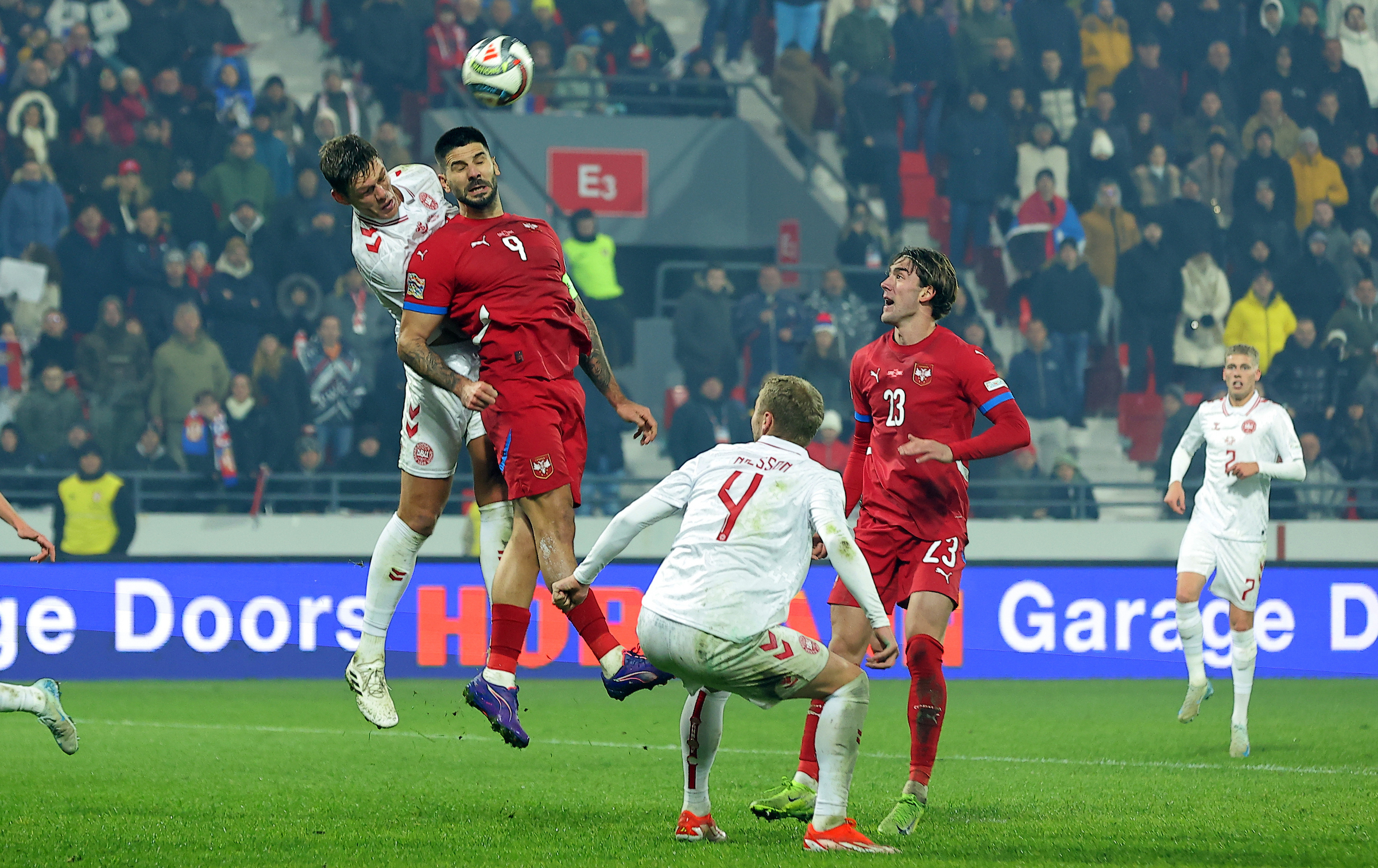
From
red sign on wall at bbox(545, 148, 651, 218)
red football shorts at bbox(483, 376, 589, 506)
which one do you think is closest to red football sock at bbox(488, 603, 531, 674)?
red football shorts at bbox(483, 376, 589, 506)

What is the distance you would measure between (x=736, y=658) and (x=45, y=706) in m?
3.05

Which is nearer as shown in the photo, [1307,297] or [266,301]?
[266,301]

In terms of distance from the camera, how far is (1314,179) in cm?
1734

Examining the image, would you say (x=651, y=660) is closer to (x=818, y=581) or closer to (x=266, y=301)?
(x=818, y=581)

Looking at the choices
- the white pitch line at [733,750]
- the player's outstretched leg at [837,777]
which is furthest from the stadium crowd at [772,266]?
the player's outstretched leg at [837,777]

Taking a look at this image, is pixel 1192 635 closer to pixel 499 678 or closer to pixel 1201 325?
pixel 499 678

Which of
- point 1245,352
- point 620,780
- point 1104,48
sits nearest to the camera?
point 620,780

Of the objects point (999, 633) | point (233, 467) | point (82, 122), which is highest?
point (82, 122)

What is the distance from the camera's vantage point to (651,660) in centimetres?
541

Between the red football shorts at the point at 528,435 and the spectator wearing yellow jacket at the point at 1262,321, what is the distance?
11.6 m

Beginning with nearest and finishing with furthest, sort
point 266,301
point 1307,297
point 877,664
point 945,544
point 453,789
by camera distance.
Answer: point 877,664, point 945,544, point 453,789, point 266,301, point 1307,297

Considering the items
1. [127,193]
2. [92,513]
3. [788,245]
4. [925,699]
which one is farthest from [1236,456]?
[127,193]

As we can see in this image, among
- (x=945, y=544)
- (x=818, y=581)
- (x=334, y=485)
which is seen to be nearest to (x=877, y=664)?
(x=945, y=544)

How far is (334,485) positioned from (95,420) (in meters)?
2.10
